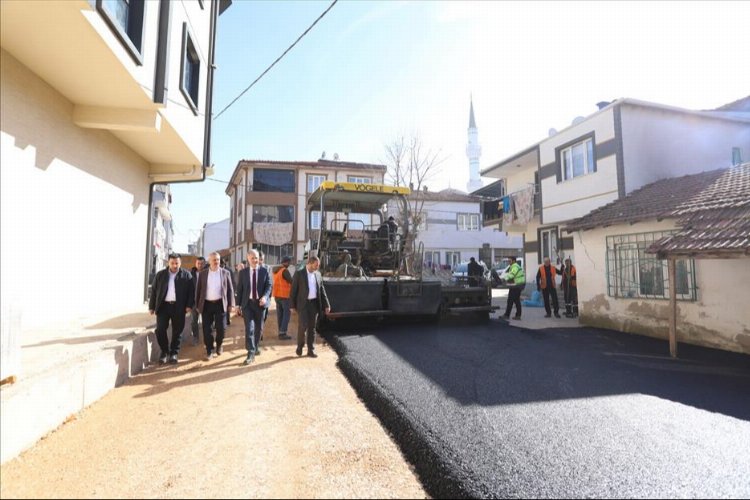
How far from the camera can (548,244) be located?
48.2 ft

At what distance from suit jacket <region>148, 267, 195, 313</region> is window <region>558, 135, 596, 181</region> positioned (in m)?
11.3

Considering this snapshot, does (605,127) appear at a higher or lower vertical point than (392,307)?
higher

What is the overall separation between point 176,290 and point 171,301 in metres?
0.15

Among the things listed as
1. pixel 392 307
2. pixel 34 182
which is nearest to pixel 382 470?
pixel 392 307

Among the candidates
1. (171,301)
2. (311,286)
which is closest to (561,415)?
(311,286)

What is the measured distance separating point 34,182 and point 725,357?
9971 mm

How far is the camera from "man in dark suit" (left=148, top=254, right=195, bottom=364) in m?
5.02

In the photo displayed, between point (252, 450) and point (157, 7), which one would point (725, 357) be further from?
point (157, 7)

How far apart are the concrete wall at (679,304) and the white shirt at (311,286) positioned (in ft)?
21.0

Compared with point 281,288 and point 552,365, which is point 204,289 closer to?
point 281,288

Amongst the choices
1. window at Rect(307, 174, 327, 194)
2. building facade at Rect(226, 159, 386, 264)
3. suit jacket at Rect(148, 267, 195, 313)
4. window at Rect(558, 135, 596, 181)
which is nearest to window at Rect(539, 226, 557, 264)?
window at Rect(558, 135, 596, 181)

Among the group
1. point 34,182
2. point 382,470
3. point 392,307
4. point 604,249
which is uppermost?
point 34,182

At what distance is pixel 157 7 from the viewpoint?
19.4 ft

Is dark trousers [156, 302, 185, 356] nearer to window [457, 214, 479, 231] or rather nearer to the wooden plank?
the wooden plank
